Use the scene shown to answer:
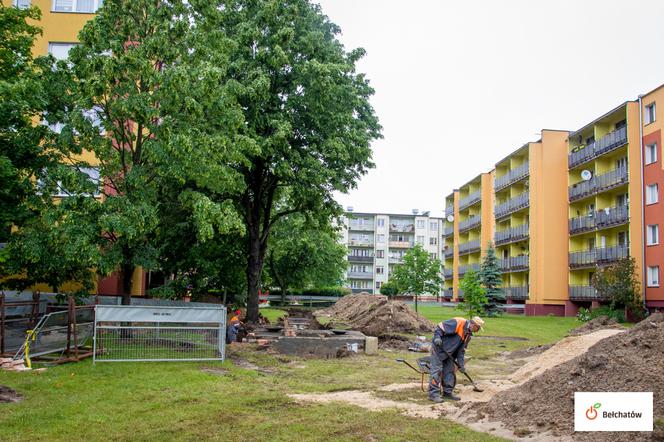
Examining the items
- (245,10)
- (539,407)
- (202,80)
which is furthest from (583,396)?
(245,10)

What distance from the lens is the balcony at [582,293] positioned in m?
39.4

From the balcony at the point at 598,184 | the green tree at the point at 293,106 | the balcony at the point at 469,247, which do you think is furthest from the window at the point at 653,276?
the balcony at the point at 469,247

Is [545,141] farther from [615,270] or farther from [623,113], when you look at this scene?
[615,270]

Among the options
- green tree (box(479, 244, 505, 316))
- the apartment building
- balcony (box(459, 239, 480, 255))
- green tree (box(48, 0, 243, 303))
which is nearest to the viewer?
green tree (box(48, 0, 243, 303))

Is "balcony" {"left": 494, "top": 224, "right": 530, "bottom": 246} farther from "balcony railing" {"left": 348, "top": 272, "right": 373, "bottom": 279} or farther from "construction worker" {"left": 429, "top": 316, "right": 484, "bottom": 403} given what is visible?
"balcony railing" {"left": 348, "top": 272, "right": 373, "bottom": 279}

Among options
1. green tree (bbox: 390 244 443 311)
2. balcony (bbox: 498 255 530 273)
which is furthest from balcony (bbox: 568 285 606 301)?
green tree (bbox: 390 244 443 311)

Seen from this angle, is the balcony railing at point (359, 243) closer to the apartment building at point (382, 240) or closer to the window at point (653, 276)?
the apartment building at point (382, 240)

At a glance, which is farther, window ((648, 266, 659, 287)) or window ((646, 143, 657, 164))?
window ((646, 143, 657, 164))

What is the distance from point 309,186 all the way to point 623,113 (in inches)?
944

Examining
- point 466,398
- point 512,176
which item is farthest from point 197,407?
point 512,176

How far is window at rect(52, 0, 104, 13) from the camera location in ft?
88.1

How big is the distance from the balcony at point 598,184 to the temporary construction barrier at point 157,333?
3019cm

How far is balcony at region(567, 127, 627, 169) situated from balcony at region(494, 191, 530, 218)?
5.51 meters

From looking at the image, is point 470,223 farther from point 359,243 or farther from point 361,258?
point 361,258
